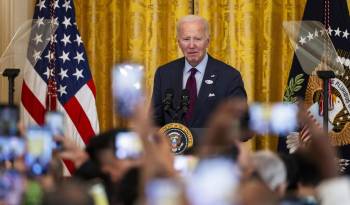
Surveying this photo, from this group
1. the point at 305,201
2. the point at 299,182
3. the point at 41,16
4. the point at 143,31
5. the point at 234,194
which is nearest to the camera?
the point at 234,194

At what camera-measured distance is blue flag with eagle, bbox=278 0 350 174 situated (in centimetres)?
690

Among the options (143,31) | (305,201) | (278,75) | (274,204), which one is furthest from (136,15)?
(274,204)

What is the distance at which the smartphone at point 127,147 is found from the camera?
9.74ft

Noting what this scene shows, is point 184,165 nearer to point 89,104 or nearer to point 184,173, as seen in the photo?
point 184,173

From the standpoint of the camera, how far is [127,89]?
2.83 meters

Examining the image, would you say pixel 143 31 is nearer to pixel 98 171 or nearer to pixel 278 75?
pixel 278 75

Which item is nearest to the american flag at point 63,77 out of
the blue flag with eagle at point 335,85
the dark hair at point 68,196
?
the blue flag with eagle at point 335,85

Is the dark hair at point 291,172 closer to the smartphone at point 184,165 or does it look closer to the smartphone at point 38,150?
the smartphone at point 184,165

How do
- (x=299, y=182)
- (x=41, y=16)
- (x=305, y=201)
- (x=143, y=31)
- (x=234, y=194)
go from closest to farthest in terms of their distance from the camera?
(x=234, y=194)
(x=305, y=201)
(x=299, y=182)
(x=41, y=16)
(x=143, y=31)

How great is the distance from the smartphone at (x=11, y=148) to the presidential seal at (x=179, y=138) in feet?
4.95

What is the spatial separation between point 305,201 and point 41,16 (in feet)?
15.3

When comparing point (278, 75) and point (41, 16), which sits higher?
point (41, 16)

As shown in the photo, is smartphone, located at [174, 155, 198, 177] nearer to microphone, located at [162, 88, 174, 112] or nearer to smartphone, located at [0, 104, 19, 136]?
smartphone, located at [0, 104, 19, 136]

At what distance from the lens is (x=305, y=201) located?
268 cm
